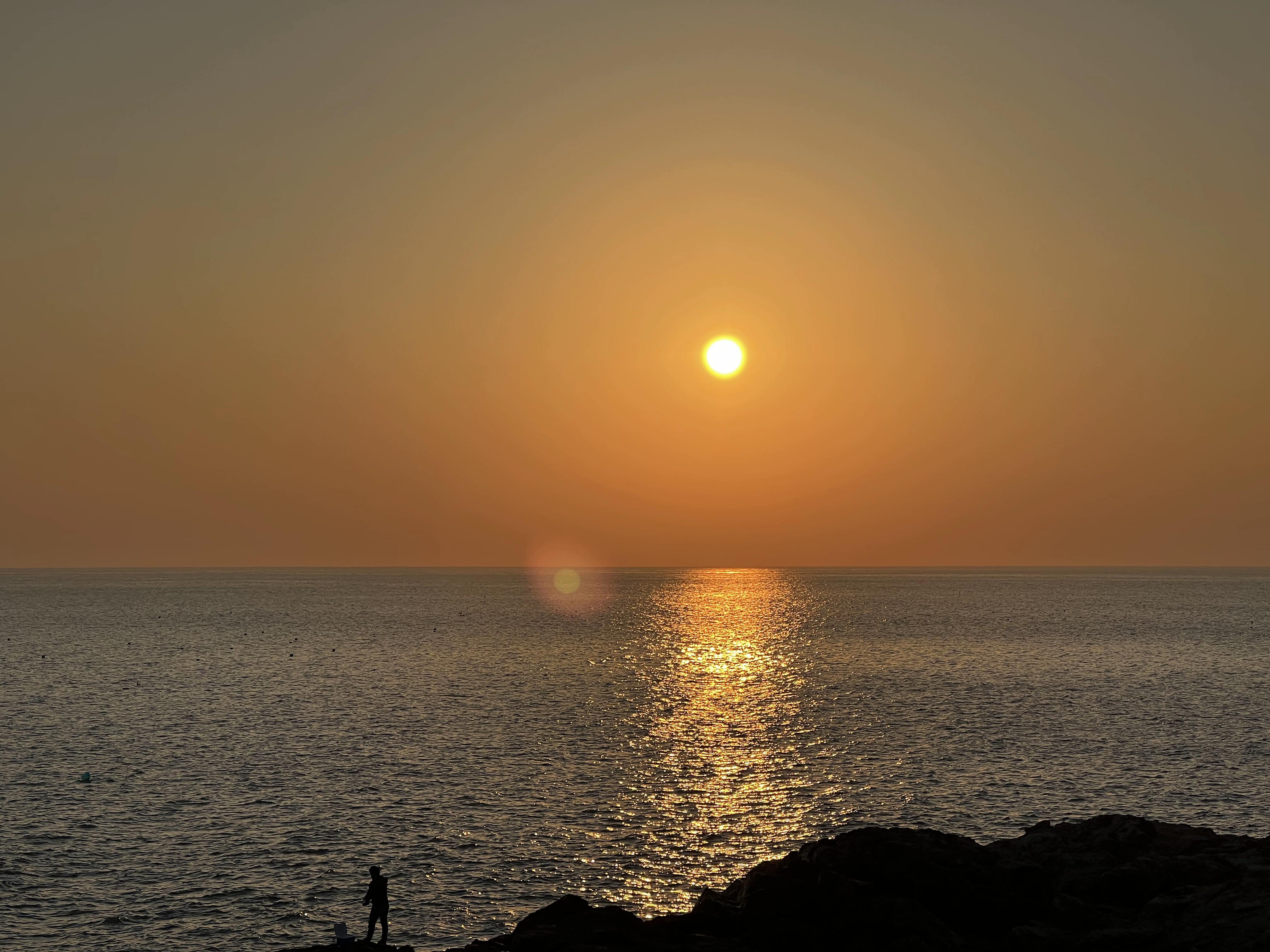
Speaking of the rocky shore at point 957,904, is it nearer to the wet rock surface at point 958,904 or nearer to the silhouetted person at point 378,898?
the wet rock surface at point 958,904

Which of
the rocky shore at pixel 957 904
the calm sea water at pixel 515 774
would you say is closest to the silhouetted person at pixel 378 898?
the rocky shore at pixel 957 904

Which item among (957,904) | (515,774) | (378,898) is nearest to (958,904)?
(957,904)

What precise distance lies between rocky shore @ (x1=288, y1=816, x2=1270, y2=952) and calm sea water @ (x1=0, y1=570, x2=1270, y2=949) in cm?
795

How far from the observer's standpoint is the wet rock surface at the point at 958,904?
27.3 meters

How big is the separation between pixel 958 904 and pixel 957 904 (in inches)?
1.1

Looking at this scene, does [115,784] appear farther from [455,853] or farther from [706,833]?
[706,833]

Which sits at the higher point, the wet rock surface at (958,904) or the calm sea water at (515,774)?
the calm sea water at (515,774)

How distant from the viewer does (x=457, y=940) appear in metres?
35.2

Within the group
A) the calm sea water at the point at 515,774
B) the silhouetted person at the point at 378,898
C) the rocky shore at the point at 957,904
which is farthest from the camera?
the calm sea water at the point at 515,774

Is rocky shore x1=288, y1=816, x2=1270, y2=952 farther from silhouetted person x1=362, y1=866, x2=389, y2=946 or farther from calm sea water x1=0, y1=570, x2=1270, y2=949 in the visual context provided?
calm sea water x1=0, y1=570, x2=1270, y2=949

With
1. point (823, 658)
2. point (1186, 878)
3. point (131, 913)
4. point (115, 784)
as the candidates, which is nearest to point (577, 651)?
point (823, 658)

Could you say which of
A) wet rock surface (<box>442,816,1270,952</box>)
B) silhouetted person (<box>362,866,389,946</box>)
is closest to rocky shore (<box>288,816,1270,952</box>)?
wet rock surface (<box>442,816,1270,952</box>)

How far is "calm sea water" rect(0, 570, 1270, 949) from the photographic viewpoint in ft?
132

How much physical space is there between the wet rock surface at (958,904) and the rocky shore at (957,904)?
4 cm
